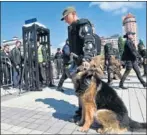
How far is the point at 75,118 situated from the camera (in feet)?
14.1

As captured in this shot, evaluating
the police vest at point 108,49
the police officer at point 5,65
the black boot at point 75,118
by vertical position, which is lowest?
the black boot at point 75,118

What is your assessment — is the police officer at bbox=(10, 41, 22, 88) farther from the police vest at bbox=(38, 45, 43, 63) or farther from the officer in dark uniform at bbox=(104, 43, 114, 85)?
the officer in dark uniform at bbox=(104, 43, 114, 85)

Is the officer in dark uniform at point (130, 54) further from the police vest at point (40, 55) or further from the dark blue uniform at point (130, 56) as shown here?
the police vest at point (40, 55)

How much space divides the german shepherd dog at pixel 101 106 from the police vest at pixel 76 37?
60 centimetres

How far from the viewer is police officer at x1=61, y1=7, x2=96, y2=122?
3.76m

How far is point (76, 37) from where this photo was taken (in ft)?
13.7

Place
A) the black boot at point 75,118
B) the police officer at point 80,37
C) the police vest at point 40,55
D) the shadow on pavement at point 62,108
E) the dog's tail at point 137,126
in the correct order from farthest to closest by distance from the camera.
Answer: the police vest at point 40,55
the shadow on pavement at point 62,108
the black boot at point 75,118
the police officer at point 80,37
the dog's tail at point 137,126

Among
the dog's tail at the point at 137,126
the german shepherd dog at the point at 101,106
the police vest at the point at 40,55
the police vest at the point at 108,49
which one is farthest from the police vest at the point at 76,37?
the police vest at the point at 108,49

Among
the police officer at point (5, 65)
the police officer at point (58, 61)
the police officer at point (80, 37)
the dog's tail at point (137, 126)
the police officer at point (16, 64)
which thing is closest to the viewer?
the dog's tail at point (137, 126)

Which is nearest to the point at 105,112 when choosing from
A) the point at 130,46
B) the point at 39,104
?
the point at 39,104

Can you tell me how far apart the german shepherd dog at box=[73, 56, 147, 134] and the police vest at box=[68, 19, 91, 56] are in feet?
1.96

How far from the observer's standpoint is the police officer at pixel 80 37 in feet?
12.3

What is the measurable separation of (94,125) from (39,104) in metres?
1.86

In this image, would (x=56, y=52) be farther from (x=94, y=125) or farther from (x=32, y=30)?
(x=94, y=125)
